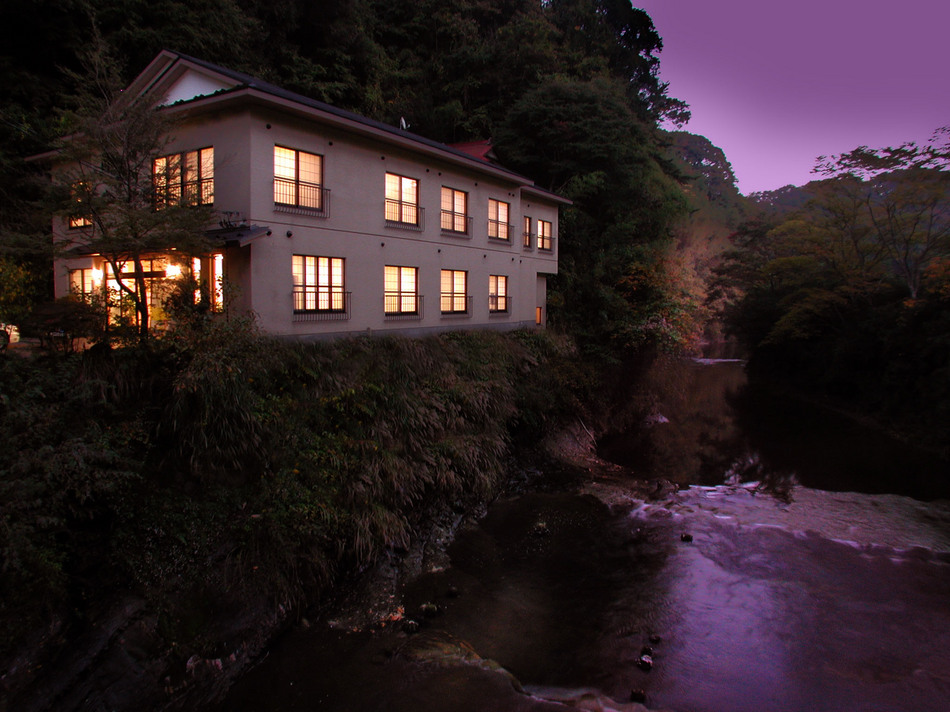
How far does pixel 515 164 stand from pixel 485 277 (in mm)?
10721

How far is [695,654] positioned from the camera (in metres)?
7.57

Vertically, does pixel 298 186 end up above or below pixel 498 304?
above

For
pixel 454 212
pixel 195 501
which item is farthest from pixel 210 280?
pixel 454 212

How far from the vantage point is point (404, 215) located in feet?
52.6

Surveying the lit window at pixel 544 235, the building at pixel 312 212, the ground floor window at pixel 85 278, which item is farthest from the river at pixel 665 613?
the ground floor window at pixel 85 278

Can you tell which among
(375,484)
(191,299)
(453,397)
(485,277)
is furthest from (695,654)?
(485,277)

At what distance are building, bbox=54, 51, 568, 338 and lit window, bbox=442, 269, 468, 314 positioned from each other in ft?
0.15

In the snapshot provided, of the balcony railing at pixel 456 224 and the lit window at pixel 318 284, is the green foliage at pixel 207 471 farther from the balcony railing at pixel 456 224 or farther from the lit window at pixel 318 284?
the balcony railing at pixel 456 224

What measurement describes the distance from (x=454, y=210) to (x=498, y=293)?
390 centimetres

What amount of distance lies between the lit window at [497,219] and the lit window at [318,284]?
7541 mm

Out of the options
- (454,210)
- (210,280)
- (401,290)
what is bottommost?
(210,280)

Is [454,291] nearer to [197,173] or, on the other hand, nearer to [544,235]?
[544,235]

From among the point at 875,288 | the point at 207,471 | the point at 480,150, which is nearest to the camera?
the point at 207,471

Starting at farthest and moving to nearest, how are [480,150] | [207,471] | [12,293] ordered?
[480,150] → [12,293] → [207,471]
